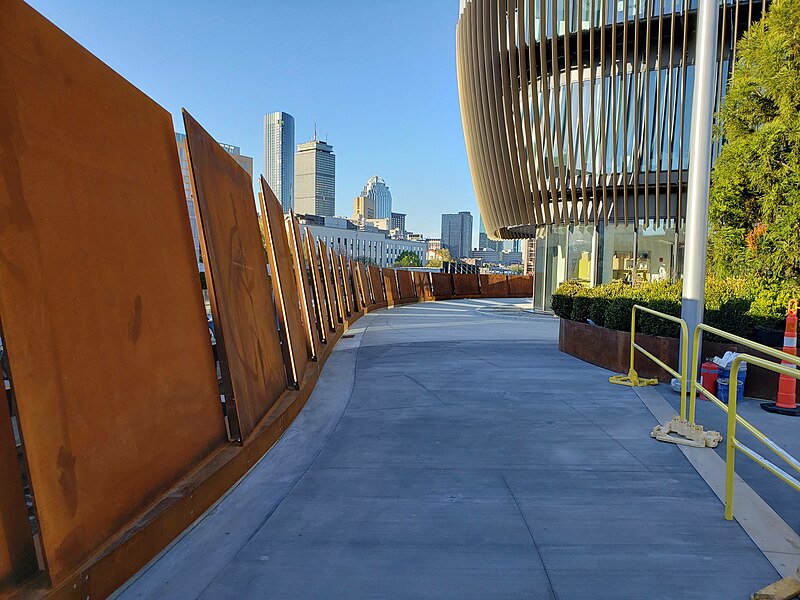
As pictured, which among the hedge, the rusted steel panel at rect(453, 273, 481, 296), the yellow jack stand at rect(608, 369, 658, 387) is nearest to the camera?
the hedge

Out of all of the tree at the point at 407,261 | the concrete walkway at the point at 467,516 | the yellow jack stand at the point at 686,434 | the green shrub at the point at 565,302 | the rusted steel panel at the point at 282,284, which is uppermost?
the rusted steel panel at the point at 282,284

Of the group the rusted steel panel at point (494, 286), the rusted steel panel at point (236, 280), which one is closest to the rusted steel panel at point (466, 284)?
the rusted steel panel at point (494, 286)

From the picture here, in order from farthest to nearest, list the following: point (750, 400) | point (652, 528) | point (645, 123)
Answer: point (645, 123) → point (750, 400) → point (652, 528)

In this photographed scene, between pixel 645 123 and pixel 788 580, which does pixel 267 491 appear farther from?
pixel 645 123

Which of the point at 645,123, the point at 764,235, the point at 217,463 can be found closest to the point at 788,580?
the point at 217,463

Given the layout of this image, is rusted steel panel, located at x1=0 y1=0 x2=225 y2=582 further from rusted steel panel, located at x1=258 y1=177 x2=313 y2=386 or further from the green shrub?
the green shrub

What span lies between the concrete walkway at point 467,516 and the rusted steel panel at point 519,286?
3419cm

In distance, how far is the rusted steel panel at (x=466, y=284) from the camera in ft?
126

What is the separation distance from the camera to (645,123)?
2150cm

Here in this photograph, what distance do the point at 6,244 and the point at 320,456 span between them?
340 centimetres

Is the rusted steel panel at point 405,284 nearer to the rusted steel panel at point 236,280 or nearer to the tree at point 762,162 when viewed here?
the tree at point 762,162

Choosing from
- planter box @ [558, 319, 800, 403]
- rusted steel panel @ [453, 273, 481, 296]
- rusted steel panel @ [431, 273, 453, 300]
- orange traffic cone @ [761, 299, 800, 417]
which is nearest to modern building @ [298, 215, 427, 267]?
rusted steel panel @ [453, 273, 481, 296]

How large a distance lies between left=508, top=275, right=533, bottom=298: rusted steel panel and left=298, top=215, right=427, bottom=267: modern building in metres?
74.4

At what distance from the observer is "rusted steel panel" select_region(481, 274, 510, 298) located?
39875mm
